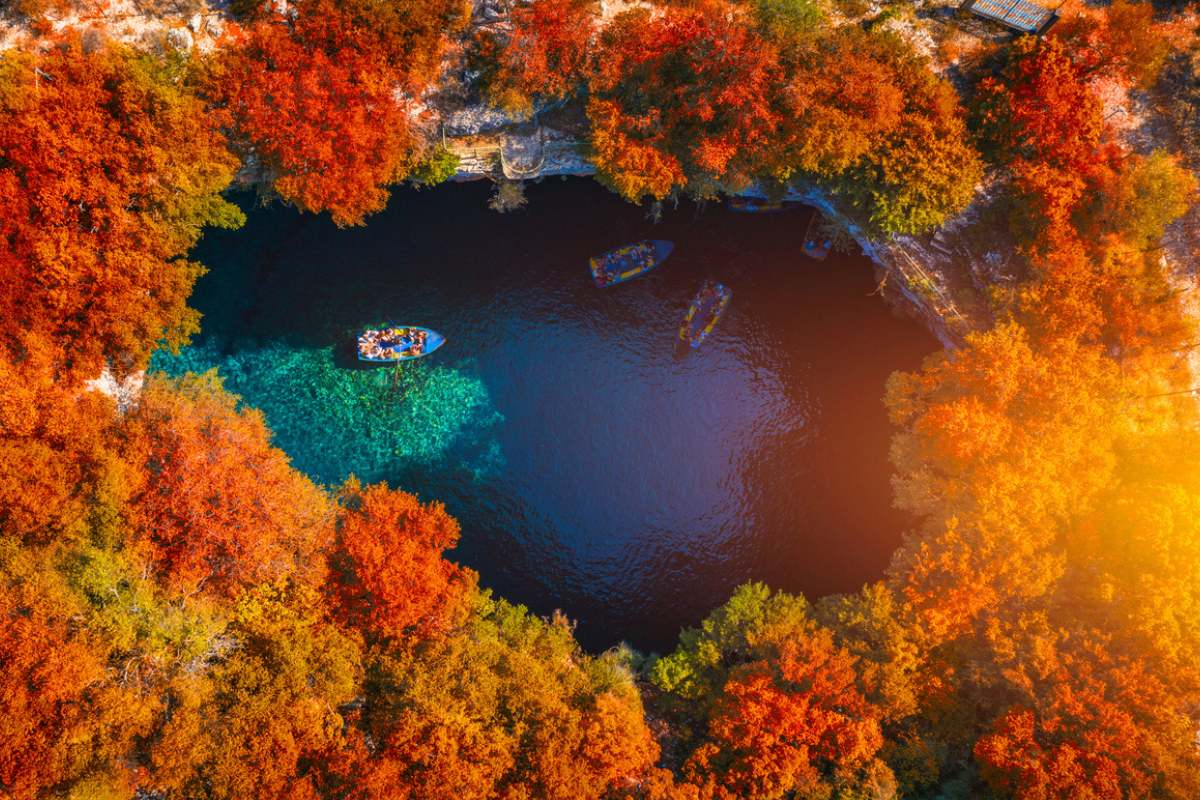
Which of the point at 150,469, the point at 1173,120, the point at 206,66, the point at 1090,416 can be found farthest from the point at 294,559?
the point at 1173,120

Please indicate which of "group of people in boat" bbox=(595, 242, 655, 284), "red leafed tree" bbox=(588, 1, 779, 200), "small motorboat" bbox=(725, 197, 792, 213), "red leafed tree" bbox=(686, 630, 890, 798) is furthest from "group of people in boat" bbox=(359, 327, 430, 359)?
"red leafed tree" bbox=(686, 630, 890, 798)

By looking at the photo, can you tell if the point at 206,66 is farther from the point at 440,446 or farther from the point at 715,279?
the point at 715,279

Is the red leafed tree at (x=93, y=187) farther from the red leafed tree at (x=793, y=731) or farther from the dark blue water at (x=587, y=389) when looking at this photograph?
the red leafed tree at (x=793, y=731)

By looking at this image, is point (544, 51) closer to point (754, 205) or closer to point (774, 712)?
point (754, 205)

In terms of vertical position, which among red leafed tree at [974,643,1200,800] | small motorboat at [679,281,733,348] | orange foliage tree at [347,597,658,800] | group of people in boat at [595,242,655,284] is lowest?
red leafed tree at [974,643,1200,800]

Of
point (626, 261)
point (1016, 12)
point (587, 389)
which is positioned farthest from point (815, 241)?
point (587, 389)

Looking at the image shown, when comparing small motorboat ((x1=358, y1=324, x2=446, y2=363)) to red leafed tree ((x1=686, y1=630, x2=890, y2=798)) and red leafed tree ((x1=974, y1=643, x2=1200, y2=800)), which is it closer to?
red leafed tree ((x1=686, y1=630, x2=890, y2=798))
